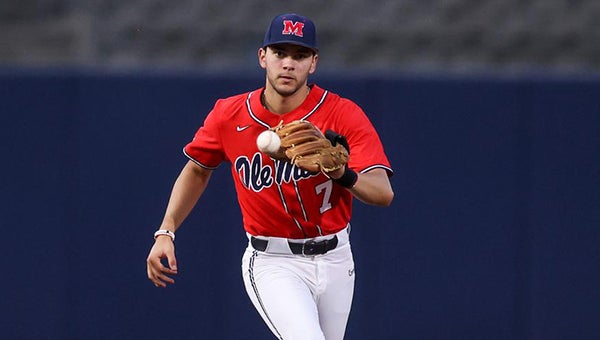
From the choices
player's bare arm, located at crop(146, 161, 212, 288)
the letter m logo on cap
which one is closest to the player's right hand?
player's bare arm, located at crop(146, 161, 212, 288)

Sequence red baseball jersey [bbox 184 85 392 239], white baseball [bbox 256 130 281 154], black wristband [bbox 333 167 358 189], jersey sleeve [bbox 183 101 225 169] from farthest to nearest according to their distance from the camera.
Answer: jersey sleeve [bbox 183 101 225 169], red baseball jersey [bbox 184 85 392 239], black wristband [bbox 333 167 358 189], white baseball [bbox 256 130 281 154]

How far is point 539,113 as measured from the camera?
5.96m

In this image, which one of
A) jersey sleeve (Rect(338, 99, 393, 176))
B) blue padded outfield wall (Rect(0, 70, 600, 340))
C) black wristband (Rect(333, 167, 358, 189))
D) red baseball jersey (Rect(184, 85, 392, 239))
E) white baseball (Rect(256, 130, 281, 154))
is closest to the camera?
white baseball (Rect(256, 130, 281, 154))

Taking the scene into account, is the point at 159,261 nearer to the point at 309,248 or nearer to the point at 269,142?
the point at 309,248

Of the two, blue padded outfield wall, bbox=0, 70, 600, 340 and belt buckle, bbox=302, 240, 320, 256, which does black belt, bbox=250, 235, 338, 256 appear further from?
blue padded outfield wall, bbox=0, 70, 600, 340

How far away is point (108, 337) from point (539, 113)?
2860 mm

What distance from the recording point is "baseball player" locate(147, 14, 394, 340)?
3621 millimetres

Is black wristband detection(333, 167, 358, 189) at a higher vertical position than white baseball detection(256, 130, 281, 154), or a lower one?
lower

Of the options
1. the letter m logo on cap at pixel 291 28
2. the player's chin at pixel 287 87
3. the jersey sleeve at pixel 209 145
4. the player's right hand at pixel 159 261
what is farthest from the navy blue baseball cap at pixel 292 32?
the player's right hand at pixel 159 261

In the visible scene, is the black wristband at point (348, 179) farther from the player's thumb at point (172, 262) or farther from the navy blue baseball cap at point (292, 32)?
the player's thumb at point (172, 262)

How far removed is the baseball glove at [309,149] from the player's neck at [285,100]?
578mm

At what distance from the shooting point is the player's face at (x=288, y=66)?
3.65 m

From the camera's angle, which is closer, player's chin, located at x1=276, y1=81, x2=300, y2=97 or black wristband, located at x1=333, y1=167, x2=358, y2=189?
black wristband, located at x1=333, y1=167, x2=358, y2=189

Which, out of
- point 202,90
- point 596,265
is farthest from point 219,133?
point 596,265
